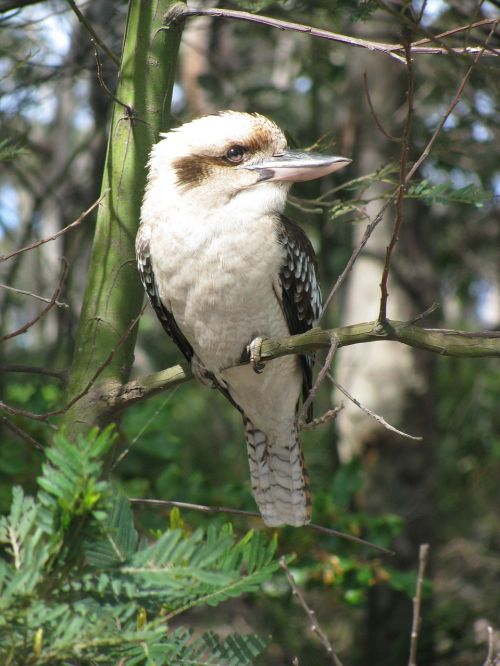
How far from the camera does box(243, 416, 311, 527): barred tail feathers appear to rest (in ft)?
12.2

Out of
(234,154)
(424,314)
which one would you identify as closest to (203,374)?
(234,154)

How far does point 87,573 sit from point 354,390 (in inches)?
171

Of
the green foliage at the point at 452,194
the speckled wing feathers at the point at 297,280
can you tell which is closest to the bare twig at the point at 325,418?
the green foliage at the point at 452,194

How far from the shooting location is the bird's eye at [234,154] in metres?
3.17

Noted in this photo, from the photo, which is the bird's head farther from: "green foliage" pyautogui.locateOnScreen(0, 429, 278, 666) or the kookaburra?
"green foliage" pyautogui.locateOnScreen(0, 429, 278, 666)

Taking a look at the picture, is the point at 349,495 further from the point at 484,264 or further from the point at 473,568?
the point at 484,264

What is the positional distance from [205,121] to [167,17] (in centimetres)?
57

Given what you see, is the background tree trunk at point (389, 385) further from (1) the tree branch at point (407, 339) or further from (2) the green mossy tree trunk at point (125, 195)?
(1) the tree branch at point (407, 339)

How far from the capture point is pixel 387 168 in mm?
2943

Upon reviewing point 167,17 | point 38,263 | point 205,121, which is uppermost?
point 167,17

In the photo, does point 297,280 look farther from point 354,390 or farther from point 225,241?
point 354,390

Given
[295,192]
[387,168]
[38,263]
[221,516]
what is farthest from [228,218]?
[38,263]

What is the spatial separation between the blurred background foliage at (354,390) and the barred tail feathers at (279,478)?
0.25 metres

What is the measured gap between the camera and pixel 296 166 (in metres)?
3.03
